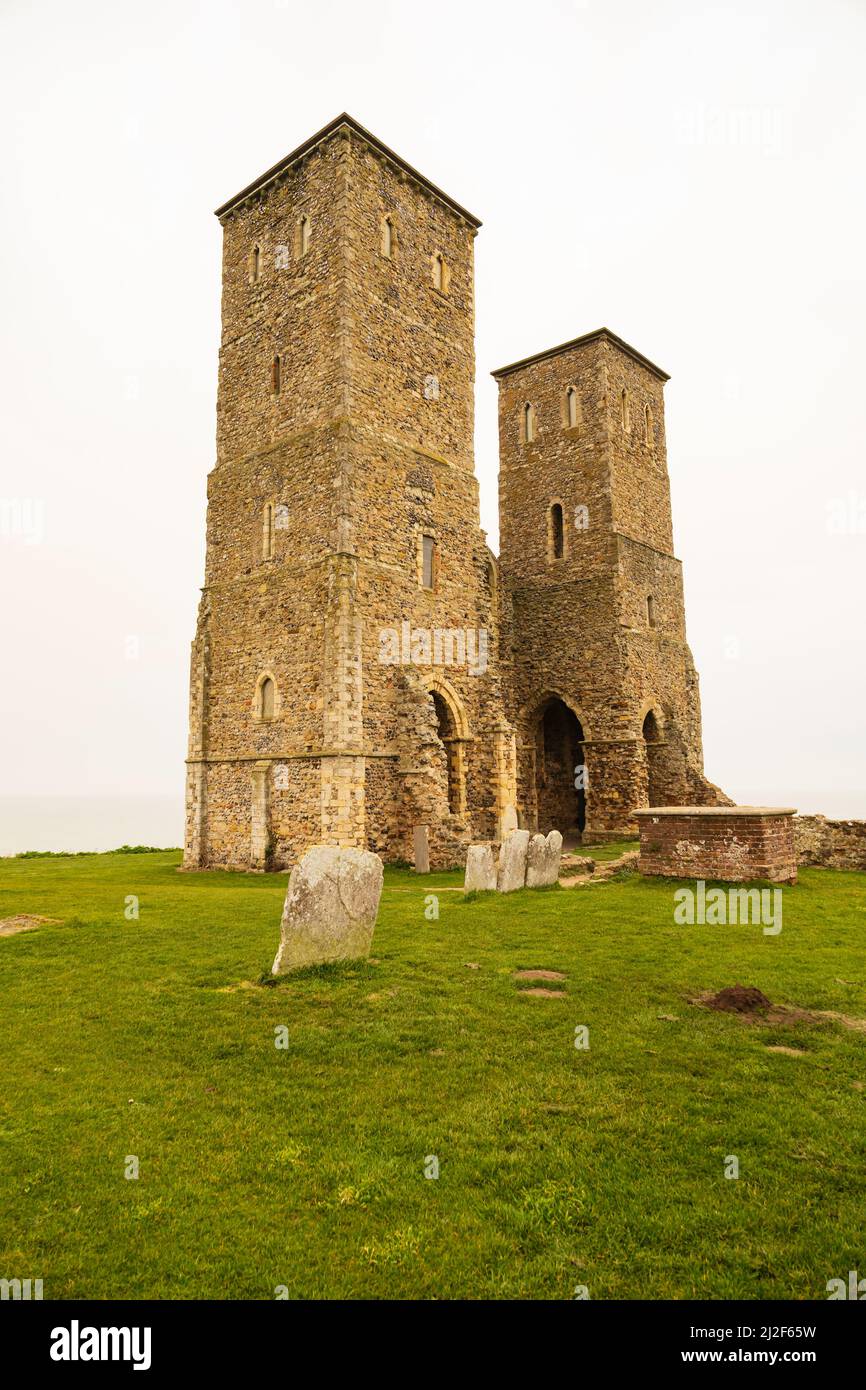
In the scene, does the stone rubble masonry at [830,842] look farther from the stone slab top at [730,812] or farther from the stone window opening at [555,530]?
the stone window opening at [555,530]

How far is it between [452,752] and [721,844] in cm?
916

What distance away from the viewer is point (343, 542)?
18.8 m

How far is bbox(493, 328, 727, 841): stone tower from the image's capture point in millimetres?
26953

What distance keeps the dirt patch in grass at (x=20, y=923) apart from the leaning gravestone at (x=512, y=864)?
726cm

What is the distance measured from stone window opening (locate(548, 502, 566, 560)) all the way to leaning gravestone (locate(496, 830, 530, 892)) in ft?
56.5

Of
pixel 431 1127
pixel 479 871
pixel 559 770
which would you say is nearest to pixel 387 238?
pixel 479 871

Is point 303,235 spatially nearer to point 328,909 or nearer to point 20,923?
point 20,923

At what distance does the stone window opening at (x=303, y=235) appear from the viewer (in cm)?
2117

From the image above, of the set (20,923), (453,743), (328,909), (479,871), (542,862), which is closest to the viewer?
(328,909)

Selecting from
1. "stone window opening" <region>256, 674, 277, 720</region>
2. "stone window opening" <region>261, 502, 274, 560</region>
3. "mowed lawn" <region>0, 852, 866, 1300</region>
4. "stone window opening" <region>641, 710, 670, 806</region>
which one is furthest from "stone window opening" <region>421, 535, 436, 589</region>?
"mowed lawn" <region>0, 852, 866, 1300</region>

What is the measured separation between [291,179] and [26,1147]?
24.1 m

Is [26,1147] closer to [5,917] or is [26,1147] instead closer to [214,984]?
[214,984]
